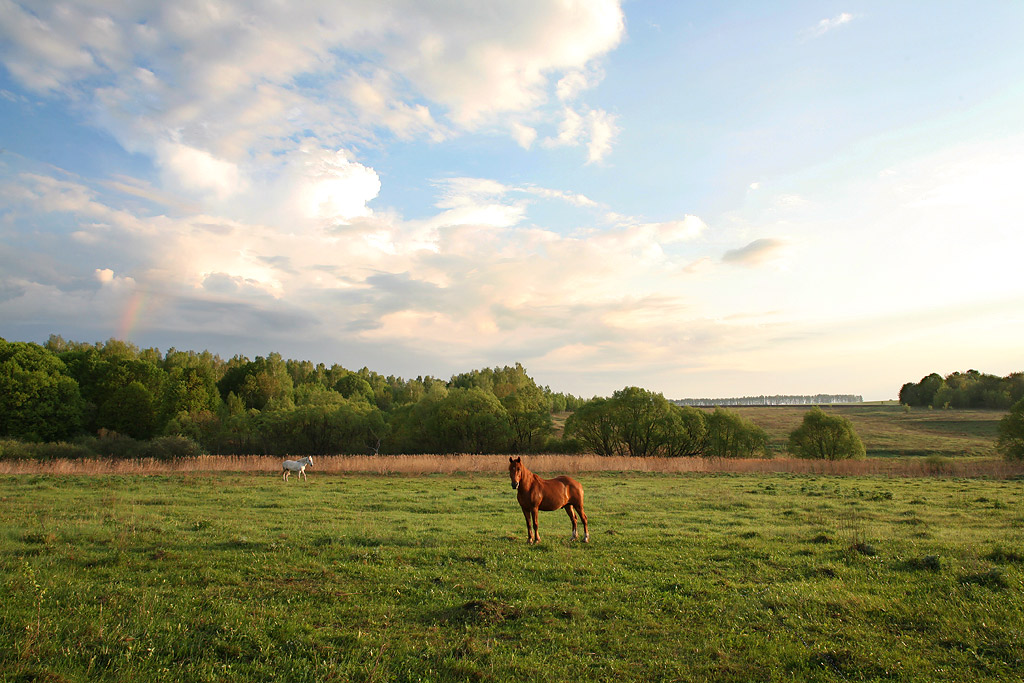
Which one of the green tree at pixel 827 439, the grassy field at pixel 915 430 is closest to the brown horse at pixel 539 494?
the green tree at pixel 827 439

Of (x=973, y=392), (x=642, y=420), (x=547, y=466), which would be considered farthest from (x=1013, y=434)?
(x=973, y=392)

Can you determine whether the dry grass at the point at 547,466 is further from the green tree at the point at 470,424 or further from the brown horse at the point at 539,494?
the green tree at the point at 470,424

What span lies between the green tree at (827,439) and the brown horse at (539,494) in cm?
5623

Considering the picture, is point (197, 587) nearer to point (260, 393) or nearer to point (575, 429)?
point (575, 429)

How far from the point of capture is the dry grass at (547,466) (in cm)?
3702

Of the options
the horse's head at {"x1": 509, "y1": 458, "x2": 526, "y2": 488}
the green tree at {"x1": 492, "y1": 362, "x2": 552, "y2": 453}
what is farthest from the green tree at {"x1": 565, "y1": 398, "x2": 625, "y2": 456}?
the horse's head at {"x1": 509, "y1": 458, "x2": 526, "y2": 488}

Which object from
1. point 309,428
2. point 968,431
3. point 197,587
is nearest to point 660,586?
point 197,587

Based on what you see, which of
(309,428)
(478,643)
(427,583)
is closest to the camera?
(478,643)

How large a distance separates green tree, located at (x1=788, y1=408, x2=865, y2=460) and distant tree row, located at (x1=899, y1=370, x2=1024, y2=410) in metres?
87.8

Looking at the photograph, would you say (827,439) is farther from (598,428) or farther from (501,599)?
(501,599)

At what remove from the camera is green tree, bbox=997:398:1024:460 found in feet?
159

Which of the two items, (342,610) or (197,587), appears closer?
(342,610)

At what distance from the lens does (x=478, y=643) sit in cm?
731

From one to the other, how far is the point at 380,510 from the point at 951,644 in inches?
700
